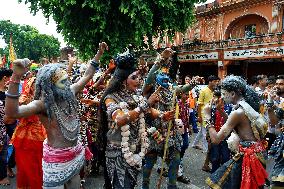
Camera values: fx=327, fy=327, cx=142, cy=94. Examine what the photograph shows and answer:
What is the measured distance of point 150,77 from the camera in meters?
4.40

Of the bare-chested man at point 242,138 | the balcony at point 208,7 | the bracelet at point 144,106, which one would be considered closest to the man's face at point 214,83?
the bare-chested man at point 242,138

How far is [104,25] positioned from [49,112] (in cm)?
1313

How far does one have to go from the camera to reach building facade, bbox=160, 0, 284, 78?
18744 millimetres

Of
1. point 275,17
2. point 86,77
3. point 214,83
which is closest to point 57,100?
point 86,77

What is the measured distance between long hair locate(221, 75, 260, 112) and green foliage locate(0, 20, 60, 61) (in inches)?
2170

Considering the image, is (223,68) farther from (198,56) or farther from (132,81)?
(132,81)

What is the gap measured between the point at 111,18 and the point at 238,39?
809 cm

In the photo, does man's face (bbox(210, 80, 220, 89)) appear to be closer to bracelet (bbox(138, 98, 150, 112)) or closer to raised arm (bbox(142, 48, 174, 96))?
raised arm (bbox(142, 48, 174, 96))

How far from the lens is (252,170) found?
Answer: 3344 millimetres

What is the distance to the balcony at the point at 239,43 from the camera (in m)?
17.6

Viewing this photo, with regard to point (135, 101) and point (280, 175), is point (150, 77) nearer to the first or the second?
point (135, 101)

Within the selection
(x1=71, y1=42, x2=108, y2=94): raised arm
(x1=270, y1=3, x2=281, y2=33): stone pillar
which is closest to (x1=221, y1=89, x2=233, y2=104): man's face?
(x1=71, y1=42, x2=108, y2=94): raised arm

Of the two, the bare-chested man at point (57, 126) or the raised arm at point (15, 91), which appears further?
the bare-chested man at point (57, 126)

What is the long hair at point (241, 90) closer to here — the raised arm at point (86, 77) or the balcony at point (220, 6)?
the raised arm at point (86, 77)
